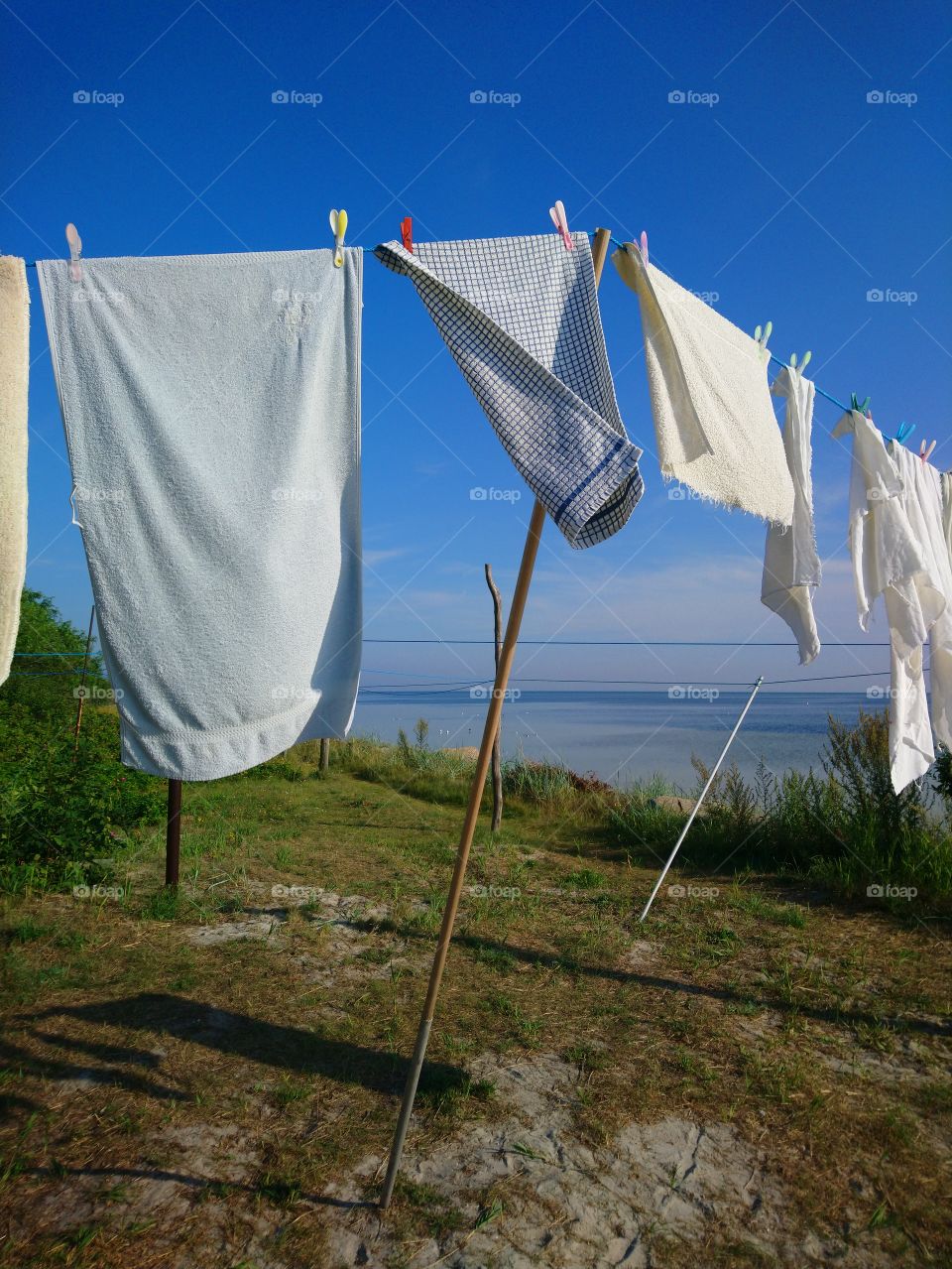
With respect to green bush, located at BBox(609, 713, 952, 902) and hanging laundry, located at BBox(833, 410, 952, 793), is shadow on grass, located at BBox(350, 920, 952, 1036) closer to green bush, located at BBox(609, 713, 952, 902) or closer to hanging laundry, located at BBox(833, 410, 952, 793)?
hanging laundry, located at BBox(833, 410, 952, 793)

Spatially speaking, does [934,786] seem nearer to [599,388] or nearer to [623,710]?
[599,388]

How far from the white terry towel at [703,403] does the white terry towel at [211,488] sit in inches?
33.7

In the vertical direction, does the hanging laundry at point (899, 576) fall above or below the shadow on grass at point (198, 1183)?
above

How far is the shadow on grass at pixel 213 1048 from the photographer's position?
2.92 m

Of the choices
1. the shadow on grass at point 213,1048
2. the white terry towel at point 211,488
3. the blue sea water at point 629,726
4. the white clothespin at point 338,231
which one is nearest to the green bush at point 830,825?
the blue sea water at point 629,726

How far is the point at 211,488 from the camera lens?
214 cm

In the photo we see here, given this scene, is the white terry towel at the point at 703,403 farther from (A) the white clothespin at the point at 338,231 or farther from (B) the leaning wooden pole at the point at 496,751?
(B) the leaning wooden pole at the point at 496,751

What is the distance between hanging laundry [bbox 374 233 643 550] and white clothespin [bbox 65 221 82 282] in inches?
30.6

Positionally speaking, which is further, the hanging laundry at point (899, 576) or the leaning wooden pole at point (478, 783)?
the hanging laundry at point (899, 576)

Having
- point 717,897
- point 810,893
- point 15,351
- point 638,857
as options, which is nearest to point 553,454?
point 15,351

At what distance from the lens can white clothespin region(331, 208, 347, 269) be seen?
224 centimetres

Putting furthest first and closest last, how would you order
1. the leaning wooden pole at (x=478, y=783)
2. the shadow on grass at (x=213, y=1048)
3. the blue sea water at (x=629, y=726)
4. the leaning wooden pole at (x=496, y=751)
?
the blue sea water at (x=629, y=726), the leaning wooden pole at (x=496, y=751), the shadow on grass at (x=213, y=1048), the leaning wooden pole at (x=478, y=783)

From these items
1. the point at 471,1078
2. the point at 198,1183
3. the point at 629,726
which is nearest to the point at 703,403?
the point at 471,1078

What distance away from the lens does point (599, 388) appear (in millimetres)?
2145
